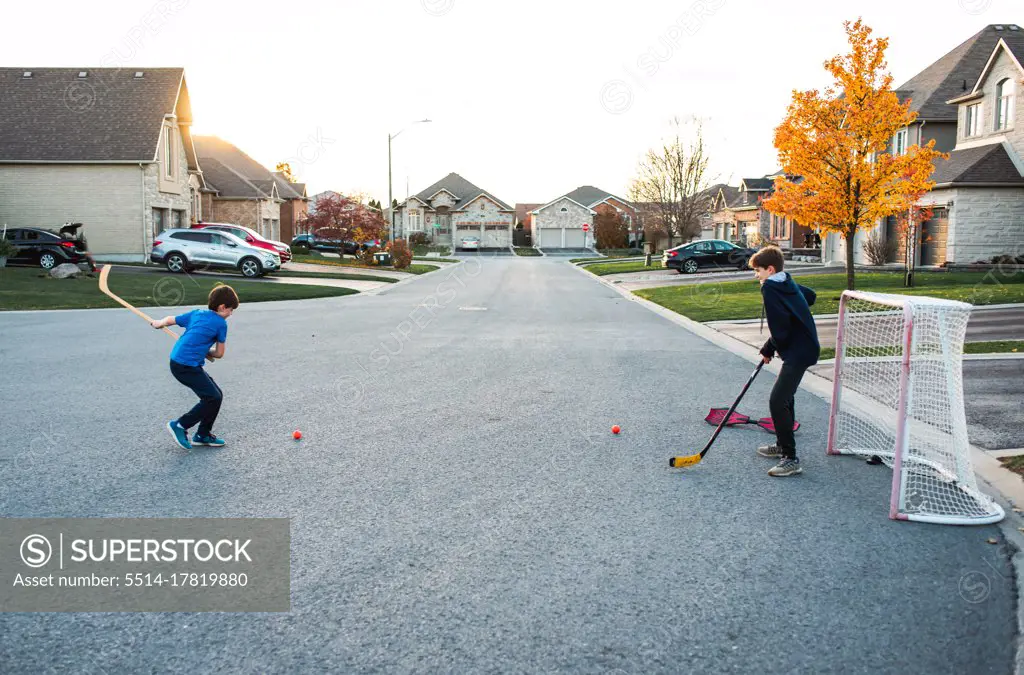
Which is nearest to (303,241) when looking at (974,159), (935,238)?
(935,238)

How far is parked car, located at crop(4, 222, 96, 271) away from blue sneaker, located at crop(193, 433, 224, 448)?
26.0 m

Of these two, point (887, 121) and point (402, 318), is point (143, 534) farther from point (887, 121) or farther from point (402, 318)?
point (887, 121)

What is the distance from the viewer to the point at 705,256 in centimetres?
4025

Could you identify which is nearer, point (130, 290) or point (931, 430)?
point (931, 430)

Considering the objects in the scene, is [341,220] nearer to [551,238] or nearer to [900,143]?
[900,143]

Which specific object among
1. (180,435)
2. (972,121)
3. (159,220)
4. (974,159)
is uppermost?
(972,121)

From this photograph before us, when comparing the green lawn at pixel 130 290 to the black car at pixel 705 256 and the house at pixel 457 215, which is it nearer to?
the black car at pixel 705 256

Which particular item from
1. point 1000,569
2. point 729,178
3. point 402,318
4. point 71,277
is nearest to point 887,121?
point 402,318

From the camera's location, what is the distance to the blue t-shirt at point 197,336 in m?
6.97

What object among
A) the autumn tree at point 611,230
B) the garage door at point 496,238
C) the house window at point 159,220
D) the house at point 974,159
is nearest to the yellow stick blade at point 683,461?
the house at point 974,159

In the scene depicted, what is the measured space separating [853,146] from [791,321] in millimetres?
15911

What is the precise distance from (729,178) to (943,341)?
54.2m

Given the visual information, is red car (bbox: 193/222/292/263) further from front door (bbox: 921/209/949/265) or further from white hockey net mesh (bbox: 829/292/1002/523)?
white hockey net mesh (bbox: 829/292/1002/523)

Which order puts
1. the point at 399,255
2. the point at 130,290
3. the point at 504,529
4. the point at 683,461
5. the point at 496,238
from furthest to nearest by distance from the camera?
the point at 496,238, the point at 399,255, the point at 130,290, the point at 683,461, the point at 504,529
